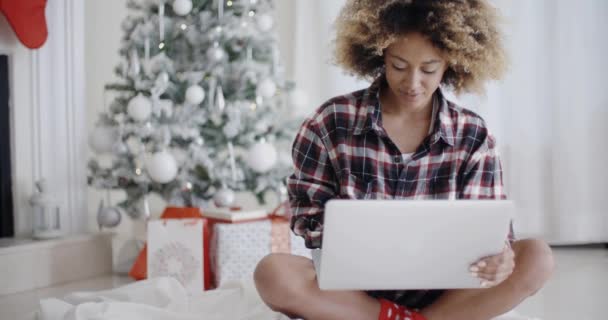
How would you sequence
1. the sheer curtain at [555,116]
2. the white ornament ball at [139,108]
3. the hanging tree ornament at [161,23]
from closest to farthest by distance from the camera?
1. the white ornament ball at [139,108]
2. the hanging tree ornament at [161,23]
3. the sheer curtain at [555,116]

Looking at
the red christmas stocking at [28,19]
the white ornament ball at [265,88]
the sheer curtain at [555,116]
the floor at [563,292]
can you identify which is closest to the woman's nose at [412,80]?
the floor at [563,292]

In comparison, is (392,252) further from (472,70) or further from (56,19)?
(56,19)

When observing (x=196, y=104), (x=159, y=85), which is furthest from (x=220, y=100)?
(x=159, y=85)

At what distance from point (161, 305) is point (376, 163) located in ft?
2.51

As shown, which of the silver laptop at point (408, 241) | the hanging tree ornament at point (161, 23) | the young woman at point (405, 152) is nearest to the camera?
the silver laptop at point (408, 241)

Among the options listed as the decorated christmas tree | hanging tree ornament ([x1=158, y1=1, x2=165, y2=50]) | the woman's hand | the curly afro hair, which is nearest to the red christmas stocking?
the decorated christmas tree

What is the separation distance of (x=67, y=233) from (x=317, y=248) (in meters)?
1.69

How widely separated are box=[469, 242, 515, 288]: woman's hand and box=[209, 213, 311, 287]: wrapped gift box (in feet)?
4.02

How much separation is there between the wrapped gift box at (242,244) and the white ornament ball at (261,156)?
0.22m

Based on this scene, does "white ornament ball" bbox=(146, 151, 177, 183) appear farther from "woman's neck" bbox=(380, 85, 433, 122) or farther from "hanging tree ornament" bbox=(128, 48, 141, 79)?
"woman's neck" bbox=(380, 85, 433, 122)

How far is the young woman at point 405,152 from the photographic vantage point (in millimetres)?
1427

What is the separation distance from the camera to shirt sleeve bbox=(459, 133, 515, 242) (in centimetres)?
152

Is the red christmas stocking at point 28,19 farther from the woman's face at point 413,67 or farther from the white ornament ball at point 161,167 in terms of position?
the woman's face at point 413,67

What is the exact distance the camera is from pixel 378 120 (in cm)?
153
